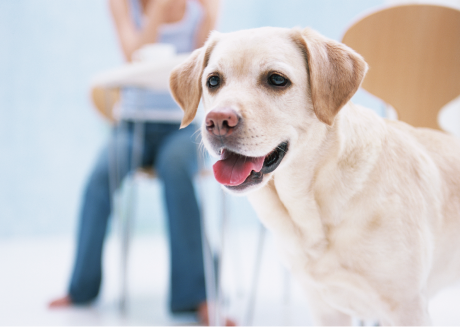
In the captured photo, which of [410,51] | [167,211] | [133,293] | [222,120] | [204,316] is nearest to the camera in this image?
[222,120]

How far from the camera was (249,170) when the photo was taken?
76cm

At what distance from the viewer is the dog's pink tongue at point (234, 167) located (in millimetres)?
757

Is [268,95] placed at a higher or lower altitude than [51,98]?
higher

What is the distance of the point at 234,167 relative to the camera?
0.77 meters

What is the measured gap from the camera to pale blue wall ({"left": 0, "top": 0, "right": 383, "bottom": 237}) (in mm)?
3564

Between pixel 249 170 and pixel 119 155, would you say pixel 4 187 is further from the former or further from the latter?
pixel 249 170

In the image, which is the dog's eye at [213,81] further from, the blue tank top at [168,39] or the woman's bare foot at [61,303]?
the woman's bare foot at [61,303]

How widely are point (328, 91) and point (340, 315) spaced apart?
52 cm

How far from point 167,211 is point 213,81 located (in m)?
1.02

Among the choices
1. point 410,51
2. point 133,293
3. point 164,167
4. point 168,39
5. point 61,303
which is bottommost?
point 133,293

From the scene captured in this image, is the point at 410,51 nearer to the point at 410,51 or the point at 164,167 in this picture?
the point at 410,51

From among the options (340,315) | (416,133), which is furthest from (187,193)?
(416,133)

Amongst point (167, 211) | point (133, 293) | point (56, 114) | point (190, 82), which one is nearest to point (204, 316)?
point (167, 211)

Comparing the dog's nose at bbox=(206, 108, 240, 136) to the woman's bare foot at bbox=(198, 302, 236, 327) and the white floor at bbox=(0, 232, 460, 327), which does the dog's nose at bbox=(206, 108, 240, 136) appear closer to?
the white floor at bbox=(0, 232, 460, 327)
